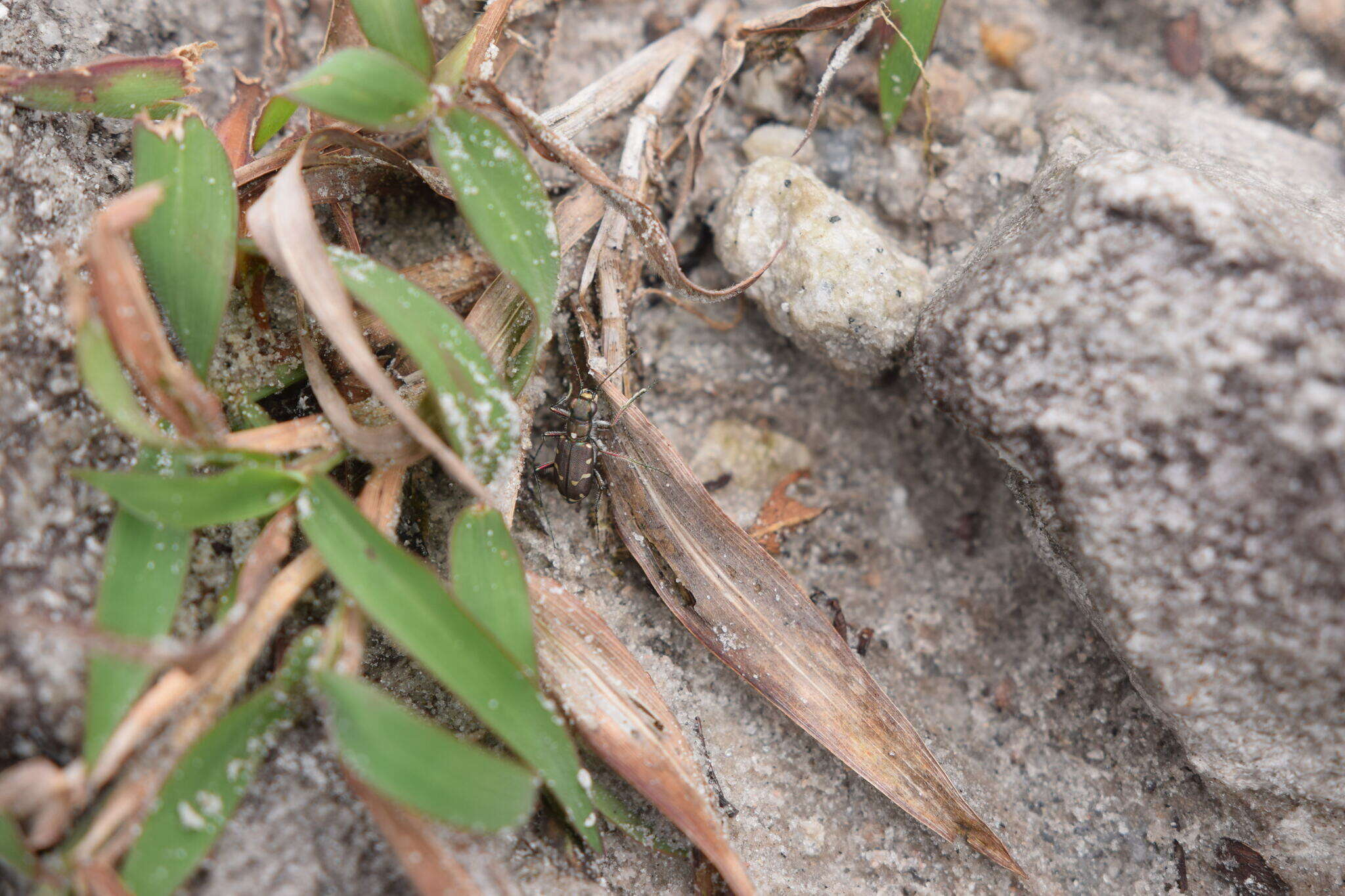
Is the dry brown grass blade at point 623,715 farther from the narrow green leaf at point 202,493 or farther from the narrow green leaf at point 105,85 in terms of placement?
the narrow green leaf at point 105,85

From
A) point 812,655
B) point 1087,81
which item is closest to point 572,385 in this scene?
point 812,655

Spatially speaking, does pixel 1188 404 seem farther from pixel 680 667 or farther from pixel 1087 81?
pixel 1087 81

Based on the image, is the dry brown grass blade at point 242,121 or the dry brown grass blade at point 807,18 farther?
the dry brown grass blade at point 807,18

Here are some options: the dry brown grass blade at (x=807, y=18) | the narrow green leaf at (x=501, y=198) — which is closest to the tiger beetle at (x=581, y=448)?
the narrow green leaf at (x=501, y=198)

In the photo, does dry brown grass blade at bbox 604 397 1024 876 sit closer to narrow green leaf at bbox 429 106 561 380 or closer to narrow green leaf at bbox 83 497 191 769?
narrow green leaf at bbox 429 106 561 380

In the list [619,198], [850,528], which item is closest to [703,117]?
[619,198]
